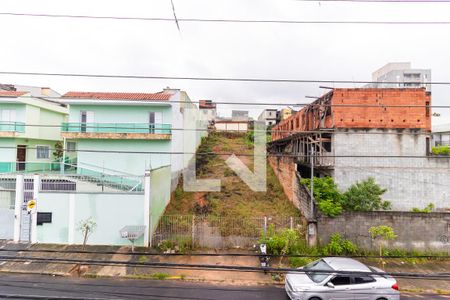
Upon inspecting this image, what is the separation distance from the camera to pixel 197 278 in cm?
908

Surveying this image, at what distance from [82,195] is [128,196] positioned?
1972 mm

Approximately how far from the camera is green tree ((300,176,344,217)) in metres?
10.8

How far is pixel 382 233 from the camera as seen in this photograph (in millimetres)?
10234

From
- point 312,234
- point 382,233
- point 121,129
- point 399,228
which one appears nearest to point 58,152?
point 121,129

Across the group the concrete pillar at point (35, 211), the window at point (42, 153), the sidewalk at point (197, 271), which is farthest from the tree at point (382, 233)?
the window at point (42, 153)

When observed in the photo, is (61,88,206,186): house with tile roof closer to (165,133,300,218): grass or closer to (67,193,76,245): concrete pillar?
(165,133,300,218): grass

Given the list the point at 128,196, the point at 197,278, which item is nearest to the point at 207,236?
the point at 197,278

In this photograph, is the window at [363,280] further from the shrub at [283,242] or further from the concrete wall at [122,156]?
the concrete wall at [122,156]

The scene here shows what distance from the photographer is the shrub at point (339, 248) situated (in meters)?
10.3

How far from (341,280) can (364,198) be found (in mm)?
6439

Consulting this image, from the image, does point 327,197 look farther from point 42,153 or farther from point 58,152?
point 42,153

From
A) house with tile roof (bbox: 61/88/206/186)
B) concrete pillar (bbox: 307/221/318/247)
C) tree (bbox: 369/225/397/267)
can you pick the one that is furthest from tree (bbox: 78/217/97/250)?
tree (bbox: 369/225/397/267)

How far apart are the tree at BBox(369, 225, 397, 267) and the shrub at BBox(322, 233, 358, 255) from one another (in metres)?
0.88

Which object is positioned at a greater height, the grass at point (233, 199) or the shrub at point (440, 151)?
the shrub at point (440, 151)
